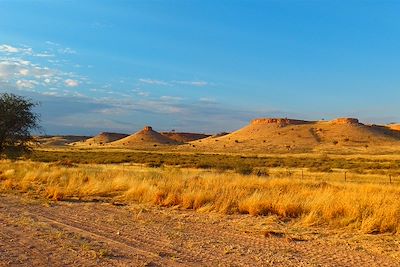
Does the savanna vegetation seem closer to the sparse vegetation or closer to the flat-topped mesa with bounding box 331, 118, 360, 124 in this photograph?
the sparse vegetation

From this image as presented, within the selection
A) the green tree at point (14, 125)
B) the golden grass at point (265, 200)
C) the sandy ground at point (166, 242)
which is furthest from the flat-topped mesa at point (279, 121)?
the sandy ground at point (166, 242)

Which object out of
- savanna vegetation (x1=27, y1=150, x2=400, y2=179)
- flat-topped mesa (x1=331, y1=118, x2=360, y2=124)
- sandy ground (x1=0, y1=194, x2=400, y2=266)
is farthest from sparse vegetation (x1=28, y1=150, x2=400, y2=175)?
flat-topped mesa (x1=331, y1=118, x2=360, y2=124)

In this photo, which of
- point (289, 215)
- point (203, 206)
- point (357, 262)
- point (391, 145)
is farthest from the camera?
point (391, 145)

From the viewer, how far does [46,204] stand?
14523mm

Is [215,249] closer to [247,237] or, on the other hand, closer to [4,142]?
[247,237]

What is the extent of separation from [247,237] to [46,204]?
23.2ft

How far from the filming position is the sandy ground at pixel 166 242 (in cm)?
789

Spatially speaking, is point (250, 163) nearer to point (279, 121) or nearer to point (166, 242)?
point (166, 242)

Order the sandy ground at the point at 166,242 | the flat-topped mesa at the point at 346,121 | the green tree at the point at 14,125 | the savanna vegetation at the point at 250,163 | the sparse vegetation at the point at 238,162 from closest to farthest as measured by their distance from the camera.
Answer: the sandy ground at the point at 166,242
the green tree at the point at 14,125
the savanna vegetation at the point at 250,163
the sparse vegetation at the point at 238,162
the flat-topped mesa at the point at 346,121

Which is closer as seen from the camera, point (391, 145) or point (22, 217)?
point (22, 217)

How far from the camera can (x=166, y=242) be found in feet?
30.3

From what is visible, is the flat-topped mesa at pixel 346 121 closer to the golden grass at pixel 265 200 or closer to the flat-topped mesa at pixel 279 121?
the flat-topped mesa at pixel 279 121

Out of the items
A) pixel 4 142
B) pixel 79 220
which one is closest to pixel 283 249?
pixel 79 220

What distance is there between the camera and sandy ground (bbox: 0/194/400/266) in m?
7.89
